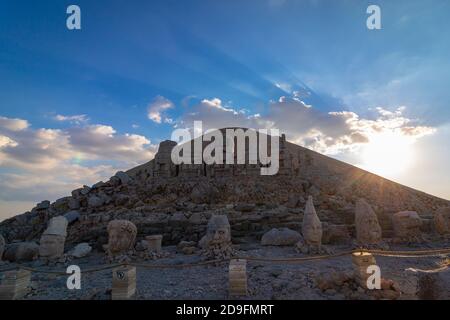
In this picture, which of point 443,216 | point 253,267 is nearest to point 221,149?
point 443,216

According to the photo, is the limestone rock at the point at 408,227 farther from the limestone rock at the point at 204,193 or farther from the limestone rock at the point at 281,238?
the limestone rock at the point at 204,193

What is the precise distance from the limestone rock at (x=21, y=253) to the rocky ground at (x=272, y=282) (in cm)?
249

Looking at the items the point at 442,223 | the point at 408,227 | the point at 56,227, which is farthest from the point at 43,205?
the point at 442,223

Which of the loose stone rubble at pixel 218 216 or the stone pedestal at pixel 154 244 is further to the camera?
the stone pedestal at pixel 154 244

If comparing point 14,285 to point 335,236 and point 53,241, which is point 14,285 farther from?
point 335,236

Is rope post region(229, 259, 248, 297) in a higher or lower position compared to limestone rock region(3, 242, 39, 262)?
higher

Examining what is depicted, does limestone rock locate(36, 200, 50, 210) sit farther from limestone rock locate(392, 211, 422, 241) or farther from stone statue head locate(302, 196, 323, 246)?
limestone rock locate(392, 211, 422, 241)

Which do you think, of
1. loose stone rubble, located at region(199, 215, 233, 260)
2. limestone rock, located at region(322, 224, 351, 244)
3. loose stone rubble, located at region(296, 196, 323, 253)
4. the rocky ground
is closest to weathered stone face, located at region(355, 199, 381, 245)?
limestone rock, located at region(322, 224, 351, 244)

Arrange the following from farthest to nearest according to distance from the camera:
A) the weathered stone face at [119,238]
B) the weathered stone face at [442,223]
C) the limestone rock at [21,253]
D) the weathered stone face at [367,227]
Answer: the weathered stone face at [442,223] < the limestone rock at [21,253] < the weathered stone face at [367,227] < the weathered stone face at [119,238]

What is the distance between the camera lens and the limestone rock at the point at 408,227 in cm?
1327

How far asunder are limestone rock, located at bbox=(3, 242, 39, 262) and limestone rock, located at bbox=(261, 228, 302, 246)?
8715 mm

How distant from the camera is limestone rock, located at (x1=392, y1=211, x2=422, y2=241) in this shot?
13266 millimetres

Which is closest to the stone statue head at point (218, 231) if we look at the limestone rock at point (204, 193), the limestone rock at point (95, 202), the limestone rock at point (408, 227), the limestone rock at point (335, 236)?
the limestone rock at point (335, 236)
